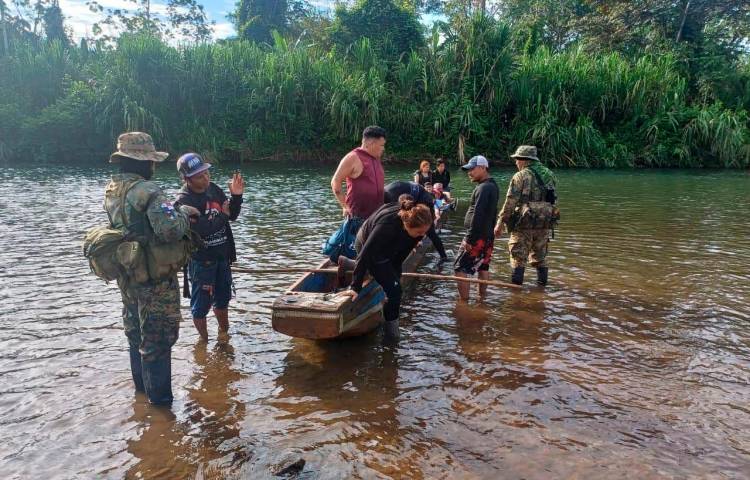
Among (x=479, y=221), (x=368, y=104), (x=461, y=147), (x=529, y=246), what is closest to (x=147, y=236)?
(x=479, y=221)

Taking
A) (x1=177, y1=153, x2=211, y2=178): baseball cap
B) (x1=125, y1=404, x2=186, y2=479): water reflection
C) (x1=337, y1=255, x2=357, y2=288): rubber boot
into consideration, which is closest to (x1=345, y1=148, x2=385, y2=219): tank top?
(x1=337, y1=255, x2=357, y2=288): rubber boot

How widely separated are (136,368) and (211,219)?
1249 mm

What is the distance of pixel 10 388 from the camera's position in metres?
3.98

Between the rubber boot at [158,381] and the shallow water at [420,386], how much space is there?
0.13m

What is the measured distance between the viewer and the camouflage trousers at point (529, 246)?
618 centimetres

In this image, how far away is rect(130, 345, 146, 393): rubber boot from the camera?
3695 millimetres

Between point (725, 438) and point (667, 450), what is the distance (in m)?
0.43

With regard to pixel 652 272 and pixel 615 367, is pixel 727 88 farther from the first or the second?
pixel 615 367

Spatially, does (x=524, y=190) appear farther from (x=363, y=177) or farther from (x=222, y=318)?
(x=222, y=318)

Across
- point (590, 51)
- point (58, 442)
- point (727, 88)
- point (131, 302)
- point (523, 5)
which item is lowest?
point (58, 442)

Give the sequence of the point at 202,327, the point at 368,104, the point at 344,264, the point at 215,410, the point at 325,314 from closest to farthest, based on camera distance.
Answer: the point at 215,410 < the point at 325,314 < the point at 202,327 < the point at 344,264 < the point at 368,104

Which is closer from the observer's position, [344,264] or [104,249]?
[104,249]

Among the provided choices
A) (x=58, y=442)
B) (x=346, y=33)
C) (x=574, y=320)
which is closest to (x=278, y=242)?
(x=574, y=320)

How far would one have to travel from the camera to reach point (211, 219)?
4336 millimetres
